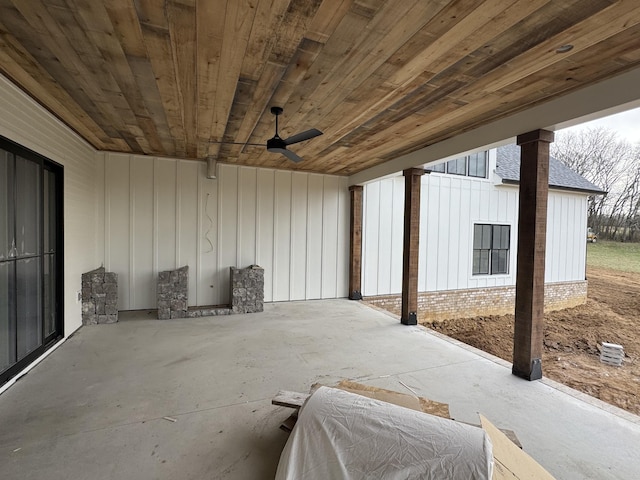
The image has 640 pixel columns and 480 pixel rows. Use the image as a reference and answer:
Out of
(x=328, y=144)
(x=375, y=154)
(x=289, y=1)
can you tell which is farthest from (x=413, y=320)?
(x=289, y=1)

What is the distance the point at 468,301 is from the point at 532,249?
19.1ft

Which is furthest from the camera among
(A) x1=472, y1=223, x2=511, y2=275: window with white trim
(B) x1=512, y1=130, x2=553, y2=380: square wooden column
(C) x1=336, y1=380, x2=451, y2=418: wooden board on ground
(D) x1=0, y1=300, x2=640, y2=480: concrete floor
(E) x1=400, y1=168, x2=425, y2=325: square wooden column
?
(A) x1=472, y1=223, x2=511, y2=275: window with white trim

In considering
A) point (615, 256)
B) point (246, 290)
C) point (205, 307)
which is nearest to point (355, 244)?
point (246, 290)

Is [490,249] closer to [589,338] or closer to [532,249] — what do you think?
[589,338]

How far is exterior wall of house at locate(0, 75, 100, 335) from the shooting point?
3114 millimetres

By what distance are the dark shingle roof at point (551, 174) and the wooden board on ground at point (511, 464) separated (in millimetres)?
8302

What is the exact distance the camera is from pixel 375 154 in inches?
211

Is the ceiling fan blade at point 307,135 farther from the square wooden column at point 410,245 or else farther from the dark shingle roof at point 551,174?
the dark shingle roof at point 551,174

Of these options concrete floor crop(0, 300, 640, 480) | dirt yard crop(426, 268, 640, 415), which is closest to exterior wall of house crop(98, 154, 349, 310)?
concrete floor crop(0, 300, 640, 480)

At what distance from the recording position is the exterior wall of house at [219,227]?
18.9 ft

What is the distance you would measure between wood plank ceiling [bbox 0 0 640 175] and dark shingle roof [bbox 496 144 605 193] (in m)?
6.01

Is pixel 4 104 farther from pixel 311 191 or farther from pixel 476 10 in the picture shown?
pixel 311 191

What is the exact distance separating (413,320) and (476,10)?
177 inches

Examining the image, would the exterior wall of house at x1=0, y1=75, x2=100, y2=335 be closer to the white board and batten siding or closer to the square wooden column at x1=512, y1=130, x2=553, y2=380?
the square wooden column at x1=512, y1=130, x2=553, y2=380
